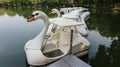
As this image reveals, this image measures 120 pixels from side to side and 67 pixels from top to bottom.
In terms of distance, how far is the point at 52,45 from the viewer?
786 centimetres

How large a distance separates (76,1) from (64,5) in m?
2.81

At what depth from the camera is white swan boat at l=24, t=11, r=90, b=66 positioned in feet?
21.1

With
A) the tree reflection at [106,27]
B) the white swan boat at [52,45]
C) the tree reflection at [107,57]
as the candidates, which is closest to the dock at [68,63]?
the white swan boat at [52,45]

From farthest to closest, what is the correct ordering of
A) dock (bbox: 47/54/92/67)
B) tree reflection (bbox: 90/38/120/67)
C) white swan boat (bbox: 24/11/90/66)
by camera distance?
tree reflection (bbox: 90/38/120/67), white swan boat (bbox: 24/11/90/66), dock (bbox: 47/54/92/67)

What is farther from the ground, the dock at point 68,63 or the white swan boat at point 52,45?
the dock at point 68,63

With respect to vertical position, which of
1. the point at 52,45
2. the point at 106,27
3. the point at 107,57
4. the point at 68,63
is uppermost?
the point at 68,63

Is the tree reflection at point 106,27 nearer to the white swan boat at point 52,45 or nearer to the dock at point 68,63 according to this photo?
the white swan boat at point 52,45

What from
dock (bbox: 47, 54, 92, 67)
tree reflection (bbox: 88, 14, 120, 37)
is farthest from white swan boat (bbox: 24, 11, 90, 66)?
tree reflection (bbox: 88, 14, 120, 37)

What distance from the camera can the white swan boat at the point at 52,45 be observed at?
6.43m

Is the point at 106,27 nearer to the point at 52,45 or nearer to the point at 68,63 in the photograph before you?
the point at 52,45

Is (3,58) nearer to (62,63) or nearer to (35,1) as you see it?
(62,63)

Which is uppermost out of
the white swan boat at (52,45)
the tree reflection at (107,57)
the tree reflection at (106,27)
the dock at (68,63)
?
the dock at (68,63)

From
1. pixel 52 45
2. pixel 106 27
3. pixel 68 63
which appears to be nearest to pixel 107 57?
pixel 52 45

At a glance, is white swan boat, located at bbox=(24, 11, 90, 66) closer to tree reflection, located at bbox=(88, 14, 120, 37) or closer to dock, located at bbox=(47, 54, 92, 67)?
dock, located at bbox=(47, 54, 92, 67)
